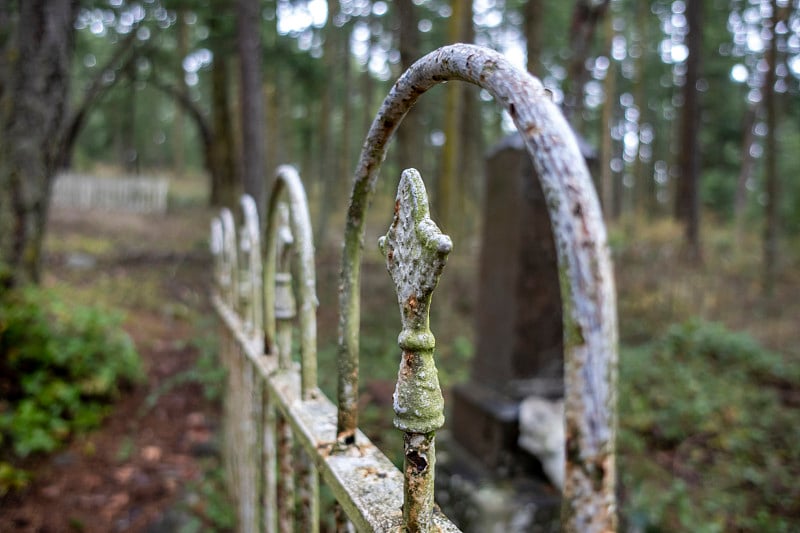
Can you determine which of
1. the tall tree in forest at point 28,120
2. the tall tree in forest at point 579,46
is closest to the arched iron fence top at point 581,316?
the tall tree in forest at point 28,120

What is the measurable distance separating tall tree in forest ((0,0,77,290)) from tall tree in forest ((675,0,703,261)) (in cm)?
1146

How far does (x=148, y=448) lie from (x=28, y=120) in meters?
2.96

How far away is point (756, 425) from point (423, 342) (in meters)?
6.76

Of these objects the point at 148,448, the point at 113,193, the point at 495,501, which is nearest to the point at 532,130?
the point at 495,501

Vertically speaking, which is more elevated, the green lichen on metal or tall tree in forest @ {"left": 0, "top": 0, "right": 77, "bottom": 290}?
tall tree in forest @ {"left": 0, "top": 0, "right": 77, "bottom": 290}

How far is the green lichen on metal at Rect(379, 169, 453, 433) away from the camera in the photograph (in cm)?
78

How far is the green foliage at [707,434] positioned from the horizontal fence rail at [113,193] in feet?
49.8

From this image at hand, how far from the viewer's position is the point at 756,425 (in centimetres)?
615

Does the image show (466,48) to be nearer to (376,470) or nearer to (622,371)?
(376,470)

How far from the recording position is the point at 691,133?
1267 cm

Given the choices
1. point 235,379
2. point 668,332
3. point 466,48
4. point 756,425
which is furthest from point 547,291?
point 668,332

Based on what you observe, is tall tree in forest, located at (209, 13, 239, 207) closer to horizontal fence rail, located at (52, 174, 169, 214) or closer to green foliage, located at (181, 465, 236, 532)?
horizontal fence rail, located at (52, 174, 169, 214)

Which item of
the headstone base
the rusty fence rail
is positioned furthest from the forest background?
the rusty fence rail

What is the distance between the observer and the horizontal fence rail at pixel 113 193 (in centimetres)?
1767
